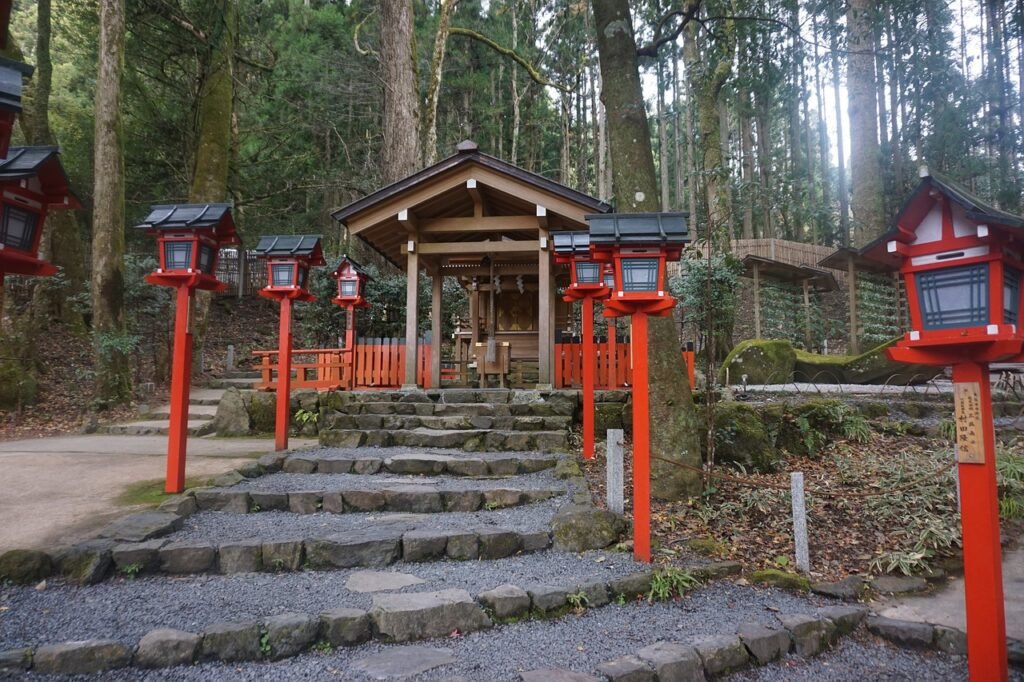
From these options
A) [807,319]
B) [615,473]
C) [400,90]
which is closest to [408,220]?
[400,90]

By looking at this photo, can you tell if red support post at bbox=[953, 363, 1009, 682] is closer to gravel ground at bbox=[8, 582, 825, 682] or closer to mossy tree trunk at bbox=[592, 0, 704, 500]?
gravel ground at bbox=[8, 582, 825, 682]

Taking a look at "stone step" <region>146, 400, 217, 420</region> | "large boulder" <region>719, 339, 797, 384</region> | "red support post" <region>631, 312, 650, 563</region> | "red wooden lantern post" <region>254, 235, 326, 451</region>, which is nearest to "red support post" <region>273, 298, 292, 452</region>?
"red wooden lantern post" <region>254, 235, 326, 451</region>

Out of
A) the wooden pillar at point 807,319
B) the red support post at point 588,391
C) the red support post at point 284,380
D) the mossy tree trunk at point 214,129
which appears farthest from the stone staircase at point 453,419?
the wooden pillar at point 807,319

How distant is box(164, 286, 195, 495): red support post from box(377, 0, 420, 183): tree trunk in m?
8.23

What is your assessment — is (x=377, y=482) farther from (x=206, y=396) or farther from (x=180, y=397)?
(x=206, y=396)

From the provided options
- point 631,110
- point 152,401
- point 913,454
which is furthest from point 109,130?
point 913,454

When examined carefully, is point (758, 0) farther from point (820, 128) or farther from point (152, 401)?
point (820, 128)

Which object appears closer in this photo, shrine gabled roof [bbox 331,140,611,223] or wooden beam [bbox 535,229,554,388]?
shrine gabled roof [bbox 331,140,611,223]

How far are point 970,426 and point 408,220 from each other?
7884 millimetres

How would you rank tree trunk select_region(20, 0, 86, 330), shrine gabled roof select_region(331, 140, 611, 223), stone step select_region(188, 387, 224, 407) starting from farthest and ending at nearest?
1. tree trunk select_region(20, 0, 86, 330)
2. stone step select_region(188, 387, 224, 407)
3. shrine gabled roof select_region(331, 140, 611, 223)

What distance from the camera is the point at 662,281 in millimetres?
3992

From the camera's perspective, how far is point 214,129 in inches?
488

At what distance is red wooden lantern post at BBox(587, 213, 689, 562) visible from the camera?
387 centimetres

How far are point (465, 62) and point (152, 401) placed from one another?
638 inches
